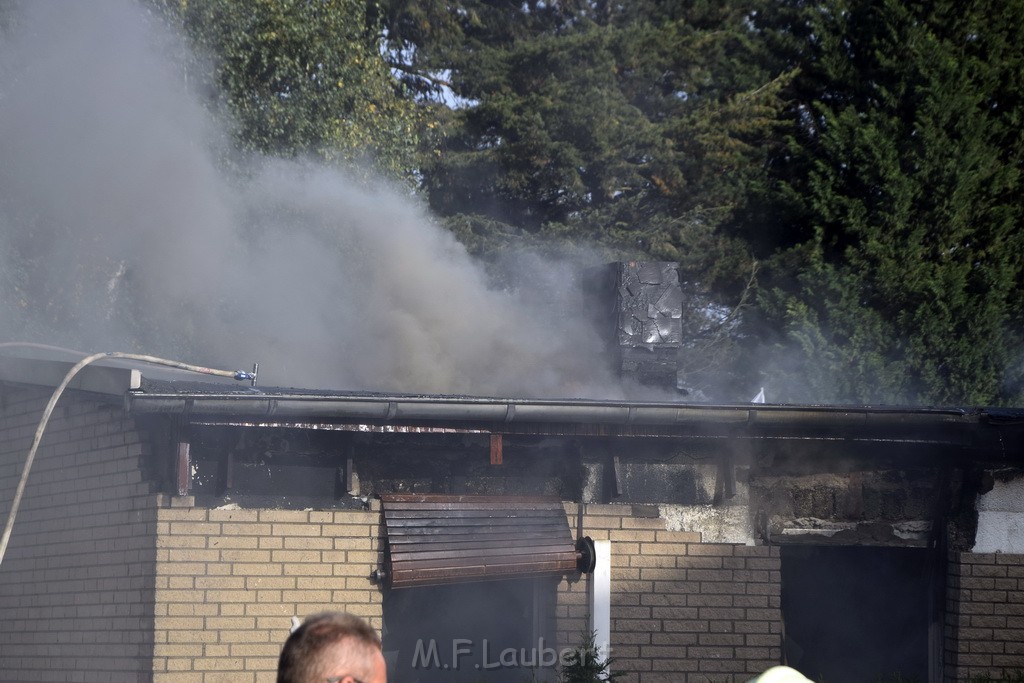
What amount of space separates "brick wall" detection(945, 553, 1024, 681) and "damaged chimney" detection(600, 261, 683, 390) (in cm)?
275

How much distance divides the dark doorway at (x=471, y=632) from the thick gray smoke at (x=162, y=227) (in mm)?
7289

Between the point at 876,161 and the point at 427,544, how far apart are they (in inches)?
567

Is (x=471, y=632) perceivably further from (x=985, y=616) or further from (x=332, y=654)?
(x=332, y=654)

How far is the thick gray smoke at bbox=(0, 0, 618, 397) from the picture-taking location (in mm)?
15969

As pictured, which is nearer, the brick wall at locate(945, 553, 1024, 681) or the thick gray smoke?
the brick wall at locate(945, 553, 1024, 681)

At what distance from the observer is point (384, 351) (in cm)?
1354

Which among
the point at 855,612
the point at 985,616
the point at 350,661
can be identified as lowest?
the point at 855,612

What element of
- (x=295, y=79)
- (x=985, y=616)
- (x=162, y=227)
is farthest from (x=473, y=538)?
(x=295, y=79)

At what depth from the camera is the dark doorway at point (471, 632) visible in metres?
7.24

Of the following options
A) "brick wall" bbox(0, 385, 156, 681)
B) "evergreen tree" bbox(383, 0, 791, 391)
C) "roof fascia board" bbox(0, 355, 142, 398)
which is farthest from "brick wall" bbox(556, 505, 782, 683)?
"evergreen tree" bbox(383, 0, 791, 391)

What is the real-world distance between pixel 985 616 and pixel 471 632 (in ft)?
10.5

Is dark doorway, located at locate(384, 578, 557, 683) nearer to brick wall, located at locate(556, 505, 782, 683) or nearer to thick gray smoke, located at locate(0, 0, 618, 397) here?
brick wall, located at locate(556, 505, 782, 683)

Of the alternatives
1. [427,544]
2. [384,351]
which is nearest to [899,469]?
[427,544]

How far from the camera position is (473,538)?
23.5 feet
